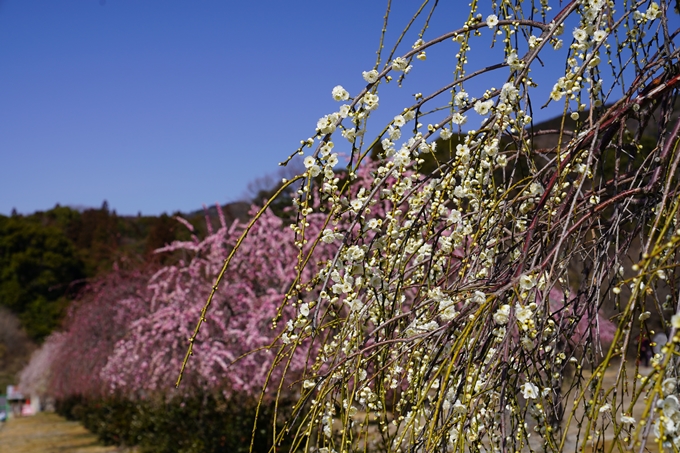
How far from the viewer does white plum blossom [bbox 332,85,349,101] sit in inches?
68.0

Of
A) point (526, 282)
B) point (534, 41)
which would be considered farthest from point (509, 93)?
point (526, 282)

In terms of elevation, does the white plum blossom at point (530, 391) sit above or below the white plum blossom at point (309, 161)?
below

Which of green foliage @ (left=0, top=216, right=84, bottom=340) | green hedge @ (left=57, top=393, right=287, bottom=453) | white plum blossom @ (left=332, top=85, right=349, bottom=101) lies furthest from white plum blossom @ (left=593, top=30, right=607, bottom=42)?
green foliage @ (left=0, top=216, right=84, bottom=340)

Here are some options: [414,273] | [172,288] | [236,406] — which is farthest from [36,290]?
[414,273]

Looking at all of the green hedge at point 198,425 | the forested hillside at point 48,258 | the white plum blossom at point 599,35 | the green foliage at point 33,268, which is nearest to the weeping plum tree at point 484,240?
the white plum blossom at point 599,35

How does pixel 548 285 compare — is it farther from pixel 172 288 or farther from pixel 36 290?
pixel 36 290

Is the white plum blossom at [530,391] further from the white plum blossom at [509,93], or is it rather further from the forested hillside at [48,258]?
the forested hillside at [48,258]

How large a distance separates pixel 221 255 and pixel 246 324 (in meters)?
1.01

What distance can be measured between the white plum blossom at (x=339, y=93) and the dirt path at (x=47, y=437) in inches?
374

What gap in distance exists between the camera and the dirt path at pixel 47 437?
36.2ft

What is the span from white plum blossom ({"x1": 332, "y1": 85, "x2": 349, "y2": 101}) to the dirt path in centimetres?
950

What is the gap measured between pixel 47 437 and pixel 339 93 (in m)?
13.5

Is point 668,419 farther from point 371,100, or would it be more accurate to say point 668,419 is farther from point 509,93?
point 371,100

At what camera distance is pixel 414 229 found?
188 centimetres
